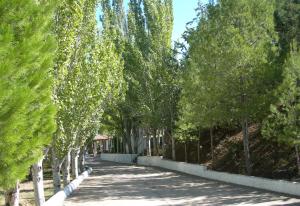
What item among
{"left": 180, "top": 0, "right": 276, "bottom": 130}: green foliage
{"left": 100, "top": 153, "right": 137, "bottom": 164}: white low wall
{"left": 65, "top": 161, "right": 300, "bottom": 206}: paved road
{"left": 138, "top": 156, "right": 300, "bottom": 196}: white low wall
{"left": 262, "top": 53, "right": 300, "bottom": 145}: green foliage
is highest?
{"left": 180, "top": 0, "right": 276, "bottom": 130}: green foliage

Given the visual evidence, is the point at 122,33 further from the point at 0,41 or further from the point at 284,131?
the point at 0,41

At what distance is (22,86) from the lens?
18.7 feet

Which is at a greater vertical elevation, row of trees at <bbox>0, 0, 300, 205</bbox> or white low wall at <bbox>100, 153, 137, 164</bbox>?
row of trees at <bbox>0, 0, 300, 205</bbox>

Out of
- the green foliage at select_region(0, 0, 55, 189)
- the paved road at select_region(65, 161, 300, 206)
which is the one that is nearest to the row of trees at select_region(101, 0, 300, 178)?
the paved road at select_region(65, 161, 300, 206)

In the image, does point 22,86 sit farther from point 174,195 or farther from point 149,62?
point 149,62

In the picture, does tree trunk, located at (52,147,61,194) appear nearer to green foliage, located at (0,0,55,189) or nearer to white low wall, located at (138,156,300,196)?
white low wall, located at (138,156,300,196)

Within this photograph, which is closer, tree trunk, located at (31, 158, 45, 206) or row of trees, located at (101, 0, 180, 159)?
tree trunk, located at (31, 158, 45, 206)

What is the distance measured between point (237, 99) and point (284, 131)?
461 cm

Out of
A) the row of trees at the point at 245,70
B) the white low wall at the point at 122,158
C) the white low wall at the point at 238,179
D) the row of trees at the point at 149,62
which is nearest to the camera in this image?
the white low wall at the point at 238,179

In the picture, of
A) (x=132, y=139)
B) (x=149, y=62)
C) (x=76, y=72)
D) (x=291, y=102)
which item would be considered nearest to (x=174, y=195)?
(x=291, y=102)

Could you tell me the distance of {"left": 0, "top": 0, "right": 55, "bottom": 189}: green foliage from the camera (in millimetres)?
5477

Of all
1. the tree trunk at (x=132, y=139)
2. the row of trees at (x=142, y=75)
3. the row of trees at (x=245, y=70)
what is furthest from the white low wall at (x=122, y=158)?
the row of trees at (x=245, y=70)

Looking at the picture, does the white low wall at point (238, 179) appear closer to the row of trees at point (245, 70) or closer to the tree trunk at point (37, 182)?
the row of trees at point (245, 70)

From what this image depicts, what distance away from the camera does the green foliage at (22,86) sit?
5.48 m
